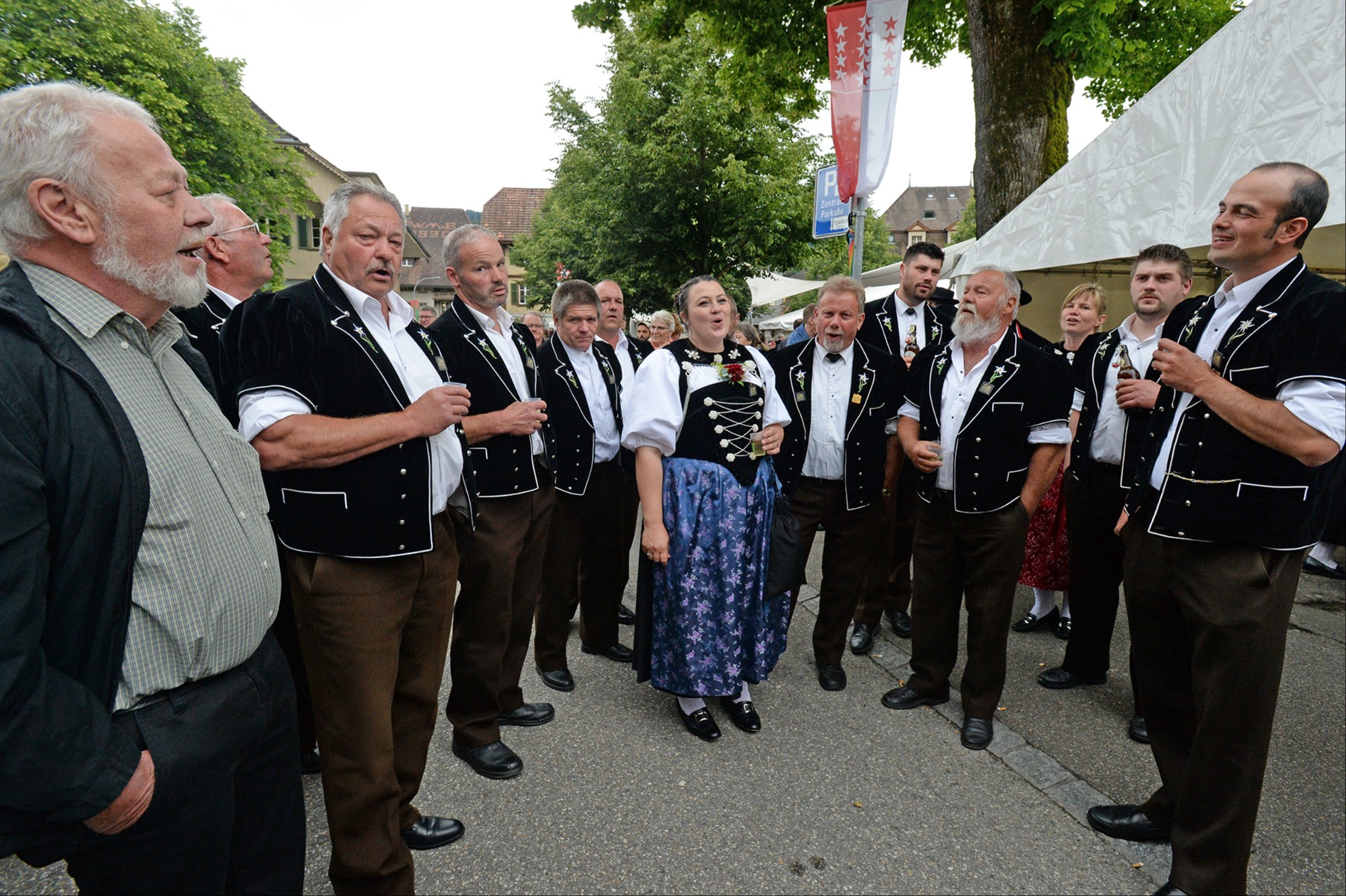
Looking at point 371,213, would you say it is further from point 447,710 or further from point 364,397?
point 447,710

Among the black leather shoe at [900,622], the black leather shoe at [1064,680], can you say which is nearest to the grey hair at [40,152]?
the black leather shoe at [1064,680]

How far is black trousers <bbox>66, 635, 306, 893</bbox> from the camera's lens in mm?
1306

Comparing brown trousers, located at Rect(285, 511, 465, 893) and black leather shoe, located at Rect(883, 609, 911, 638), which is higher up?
brown trousers, located at Rect(285, 511, 465, 893)

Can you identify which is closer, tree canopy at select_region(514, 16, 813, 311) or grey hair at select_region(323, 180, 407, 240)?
grey hair at select_region(323, 180, 407, 240)

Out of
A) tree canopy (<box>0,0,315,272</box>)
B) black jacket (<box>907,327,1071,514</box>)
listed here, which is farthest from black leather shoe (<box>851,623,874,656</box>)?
tree canopy (<box>0,0,315,272</box>)

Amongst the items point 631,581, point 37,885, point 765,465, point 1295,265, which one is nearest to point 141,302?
point 37,885

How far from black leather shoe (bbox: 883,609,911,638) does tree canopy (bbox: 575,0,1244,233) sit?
13.9 feet

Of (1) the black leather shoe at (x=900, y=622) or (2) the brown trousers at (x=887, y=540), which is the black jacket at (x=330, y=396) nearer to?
(2) the brown trousers at (x=887, y=540)

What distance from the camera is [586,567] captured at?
4.23 m

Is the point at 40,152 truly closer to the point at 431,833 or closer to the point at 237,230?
the point at 237,230

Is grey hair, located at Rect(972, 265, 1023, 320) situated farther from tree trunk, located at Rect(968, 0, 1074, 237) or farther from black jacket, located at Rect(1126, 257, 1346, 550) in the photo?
tree trunk, located at Rect(968, 0, 1074, 237)

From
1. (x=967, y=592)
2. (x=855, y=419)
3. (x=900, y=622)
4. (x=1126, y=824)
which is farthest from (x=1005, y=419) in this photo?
(x=900, y=622)

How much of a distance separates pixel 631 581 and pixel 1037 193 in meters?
4.34

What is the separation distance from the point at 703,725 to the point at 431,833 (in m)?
1.29
